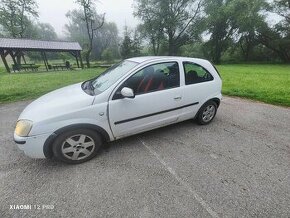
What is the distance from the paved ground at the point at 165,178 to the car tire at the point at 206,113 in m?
0.32

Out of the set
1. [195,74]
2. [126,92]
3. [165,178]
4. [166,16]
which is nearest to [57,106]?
[126,92]

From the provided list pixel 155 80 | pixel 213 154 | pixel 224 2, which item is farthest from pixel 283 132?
pixel 224 2

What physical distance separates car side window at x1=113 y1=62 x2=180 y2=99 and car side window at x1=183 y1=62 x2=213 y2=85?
0.24 m

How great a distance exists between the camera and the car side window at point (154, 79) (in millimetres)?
3270

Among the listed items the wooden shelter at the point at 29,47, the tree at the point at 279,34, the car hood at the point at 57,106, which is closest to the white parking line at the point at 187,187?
the car hood at the point at 57,106

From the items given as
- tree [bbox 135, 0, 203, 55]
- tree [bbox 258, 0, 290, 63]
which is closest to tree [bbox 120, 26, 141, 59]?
tree [bbox 135, 0, 203, 55]

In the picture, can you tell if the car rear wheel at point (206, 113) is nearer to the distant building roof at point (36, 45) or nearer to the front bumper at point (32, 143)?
the front bumper at point (32, 143)

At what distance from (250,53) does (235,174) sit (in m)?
41.9

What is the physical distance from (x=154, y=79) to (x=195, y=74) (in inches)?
41.4

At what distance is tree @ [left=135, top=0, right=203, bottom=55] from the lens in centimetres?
3294

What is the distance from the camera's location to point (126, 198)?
7.93ft

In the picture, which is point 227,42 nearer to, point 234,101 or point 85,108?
point 234,101

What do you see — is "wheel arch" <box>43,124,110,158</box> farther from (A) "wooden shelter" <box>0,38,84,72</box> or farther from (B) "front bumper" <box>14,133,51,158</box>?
(A) "wooden shelter" <box>0,38,84,72</box>

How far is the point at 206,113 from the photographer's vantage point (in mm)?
4398
